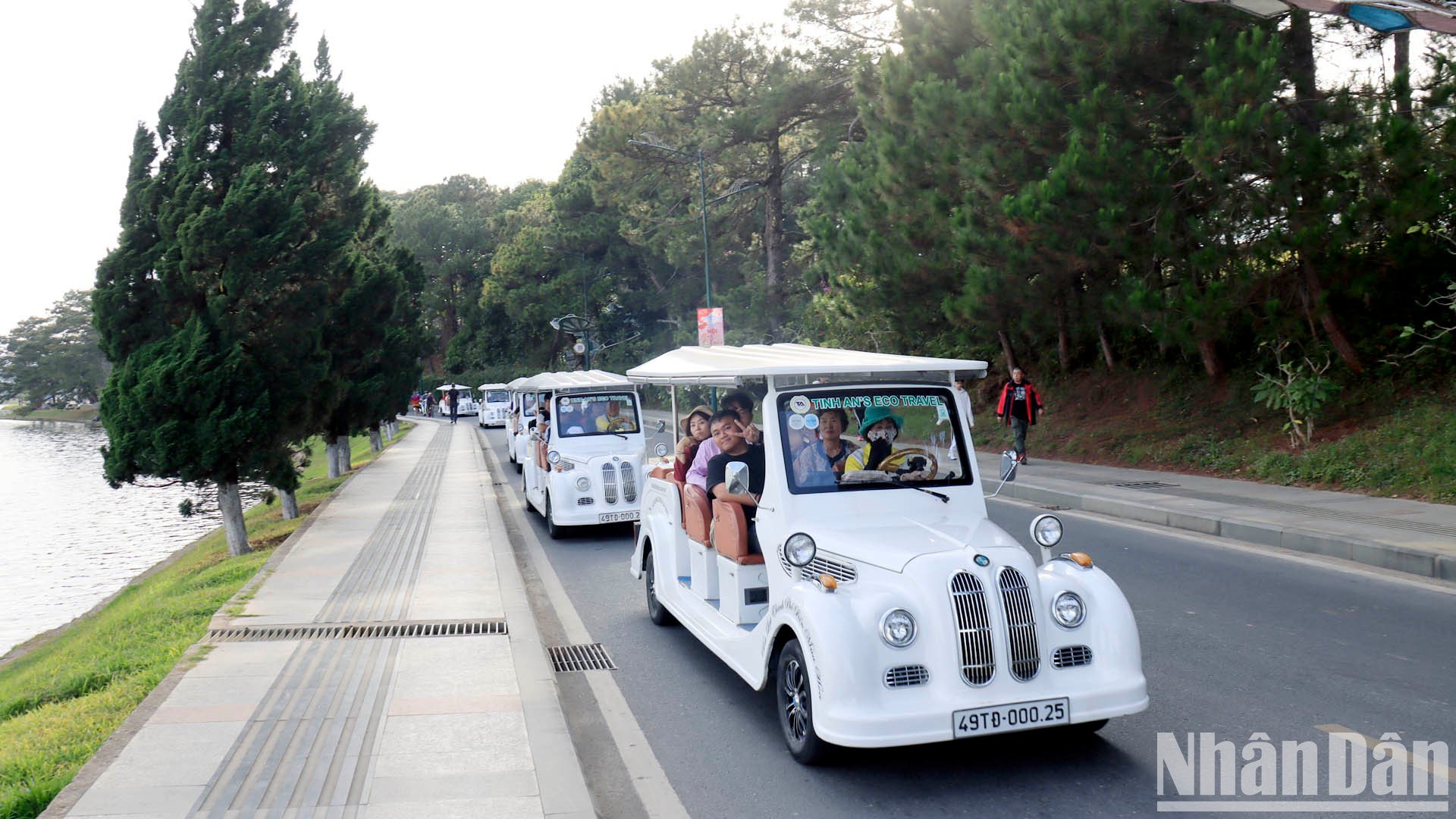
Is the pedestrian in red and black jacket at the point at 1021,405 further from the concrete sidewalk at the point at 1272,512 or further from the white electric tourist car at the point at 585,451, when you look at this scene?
the white electric tourist car at the point at 585,451

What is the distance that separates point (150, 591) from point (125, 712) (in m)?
8.14

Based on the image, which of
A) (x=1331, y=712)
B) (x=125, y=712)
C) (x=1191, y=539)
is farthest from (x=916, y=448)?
(x=1191, y=539)

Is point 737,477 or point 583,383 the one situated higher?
point 583,383

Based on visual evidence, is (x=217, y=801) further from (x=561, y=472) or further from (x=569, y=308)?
(x=569, y=308)

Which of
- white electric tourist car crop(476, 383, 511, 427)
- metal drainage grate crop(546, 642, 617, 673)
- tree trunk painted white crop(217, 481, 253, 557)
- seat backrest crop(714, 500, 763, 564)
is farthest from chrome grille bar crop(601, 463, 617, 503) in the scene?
white electric tourist car crop(476, 383, 511, 427)

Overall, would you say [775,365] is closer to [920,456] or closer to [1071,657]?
[920,456]

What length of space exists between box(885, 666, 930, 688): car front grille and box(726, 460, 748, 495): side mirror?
5.63ft

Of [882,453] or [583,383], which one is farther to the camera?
[583,383]

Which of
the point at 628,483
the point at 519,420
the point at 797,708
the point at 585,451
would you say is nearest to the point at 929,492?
the point at 797,708

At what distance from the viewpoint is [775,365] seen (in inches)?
238

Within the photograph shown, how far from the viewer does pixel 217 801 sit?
15.3 feet

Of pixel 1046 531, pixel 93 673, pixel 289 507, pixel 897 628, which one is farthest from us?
pixel 289 507

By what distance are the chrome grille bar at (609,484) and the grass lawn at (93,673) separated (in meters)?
3.98

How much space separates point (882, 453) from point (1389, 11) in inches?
303
